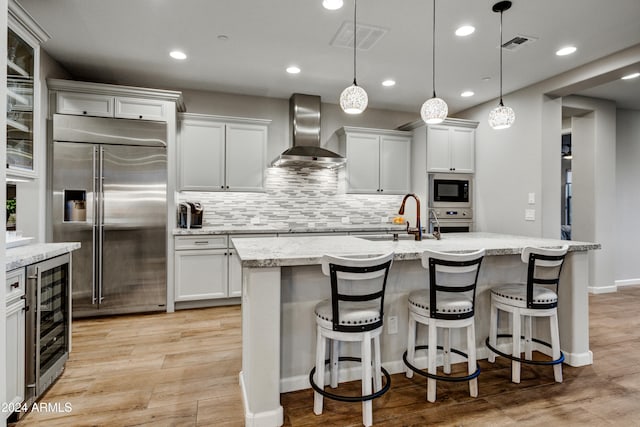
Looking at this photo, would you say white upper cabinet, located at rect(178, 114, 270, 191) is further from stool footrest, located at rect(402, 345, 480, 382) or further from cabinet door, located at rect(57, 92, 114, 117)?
stool footrest, located at rect(402, 345, 480, 382)

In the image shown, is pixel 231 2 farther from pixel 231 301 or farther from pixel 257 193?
pixel 231 301

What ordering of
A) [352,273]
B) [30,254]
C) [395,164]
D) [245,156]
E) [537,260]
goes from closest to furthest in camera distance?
1. [352,273]
2. [30,254]
3. [537,260]
4. [245,156]
5. [395,164]

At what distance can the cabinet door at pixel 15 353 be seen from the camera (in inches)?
71.3

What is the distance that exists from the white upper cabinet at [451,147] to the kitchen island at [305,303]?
245cm

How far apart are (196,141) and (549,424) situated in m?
4.30

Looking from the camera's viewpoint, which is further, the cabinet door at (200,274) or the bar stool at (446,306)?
the cabinet door at (200,274)

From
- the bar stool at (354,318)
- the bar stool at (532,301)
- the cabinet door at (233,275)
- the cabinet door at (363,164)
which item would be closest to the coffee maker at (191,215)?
the cabinet door at (233,275)

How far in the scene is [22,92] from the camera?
2.43 metres

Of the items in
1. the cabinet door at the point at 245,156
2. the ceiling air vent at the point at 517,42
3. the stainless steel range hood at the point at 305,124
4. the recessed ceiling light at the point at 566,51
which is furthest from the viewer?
the stainless steel range hood at the point at 305,124

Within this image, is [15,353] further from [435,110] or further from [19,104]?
[435,110]

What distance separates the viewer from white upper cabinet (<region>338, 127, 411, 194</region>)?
4.98 metres

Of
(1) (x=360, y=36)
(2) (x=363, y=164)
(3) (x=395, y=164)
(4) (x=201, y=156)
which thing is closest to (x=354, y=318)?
(1) (x=360, y=36)

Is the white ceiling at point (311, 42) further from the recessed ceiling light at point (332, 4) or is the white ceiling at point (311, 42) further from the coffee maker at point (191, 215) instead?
the coffee maker at point (191, 215)

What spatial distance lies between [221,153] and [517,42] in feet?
11.4
